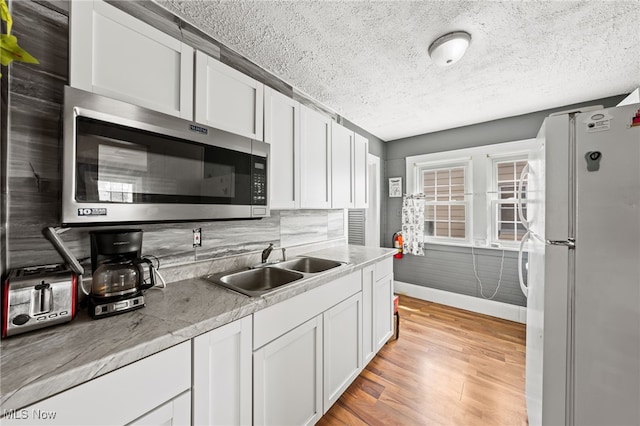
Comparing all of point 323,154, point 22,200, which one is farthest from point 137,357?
point 323,154

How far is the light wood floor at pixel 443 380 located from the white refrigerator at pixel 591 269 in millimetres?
533

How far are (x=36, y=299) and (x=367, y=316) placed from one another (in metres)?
1.83

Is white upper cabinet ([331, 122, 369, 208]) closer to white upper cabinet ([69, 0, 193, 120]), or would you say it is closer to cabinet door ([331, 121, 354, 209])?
cabinet door ([331, 121, 354, 209])

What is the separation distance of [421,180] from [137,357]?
3.76 metres

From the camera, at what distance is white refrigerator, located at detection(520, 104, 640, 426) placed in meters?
1.03

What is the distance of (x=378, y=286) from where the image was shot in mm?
2086

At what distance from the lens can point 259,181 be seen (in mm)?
1394

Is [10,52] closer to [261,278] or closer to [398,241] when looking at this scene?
[261,278]

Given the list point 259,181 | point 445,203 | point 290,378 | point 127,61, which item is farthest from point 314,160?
point 445,203

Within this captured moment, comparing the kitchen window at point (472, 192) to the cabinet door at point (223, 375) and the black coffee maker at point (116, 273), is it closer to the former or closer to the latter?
the cabinet door at point (223, 375)

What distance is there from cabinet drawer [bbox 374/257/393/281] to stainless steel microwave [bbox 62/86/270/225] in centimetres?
125

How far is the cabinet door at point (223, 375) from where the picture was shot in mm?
852

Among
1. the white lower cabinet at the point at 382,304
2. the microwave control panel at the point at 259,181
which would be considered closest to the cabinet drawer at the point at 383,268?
the white lower cabinet at the point at 382,304

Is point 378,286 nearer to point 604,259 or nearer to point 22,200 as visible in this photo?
point 604,259
